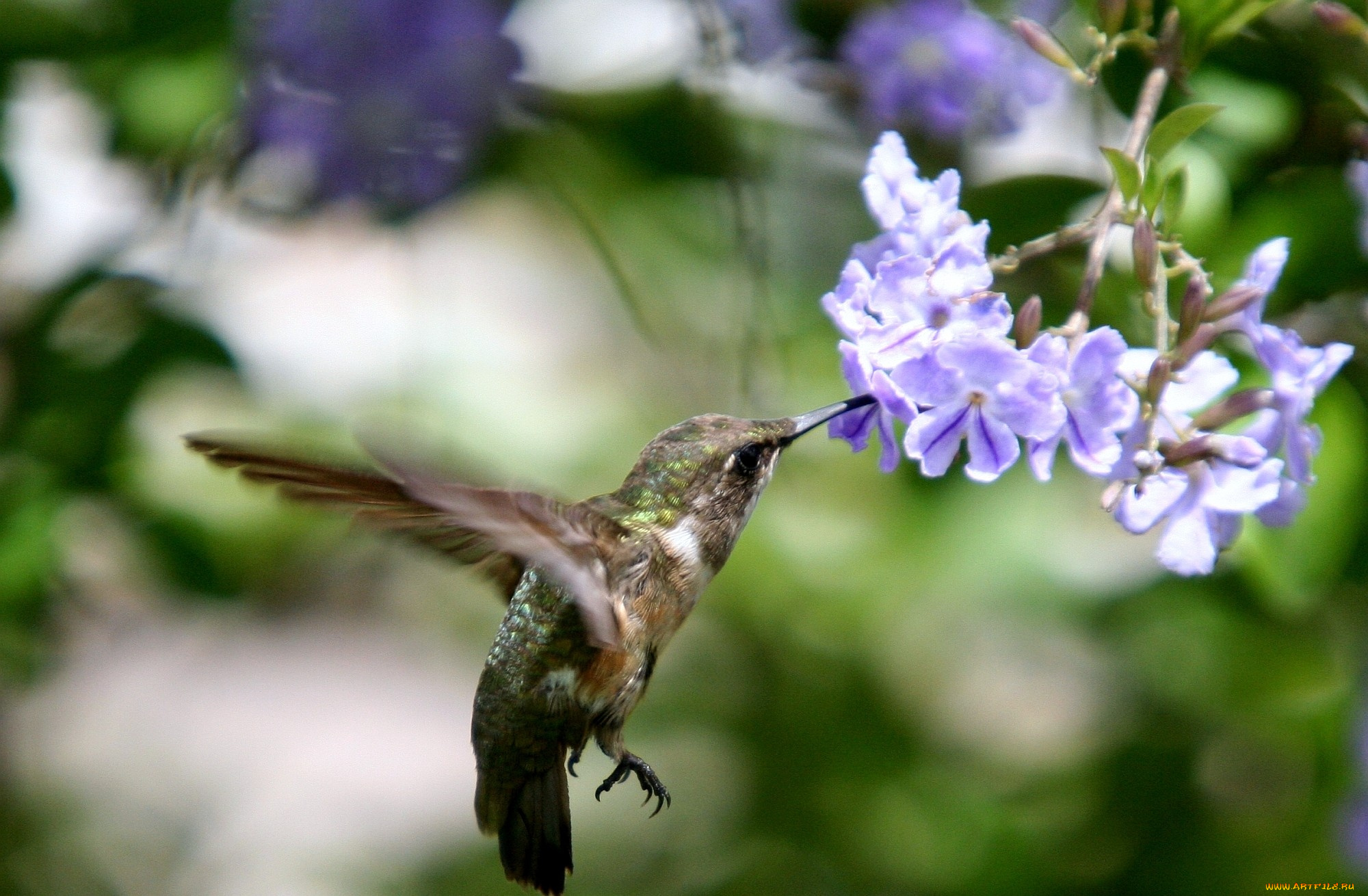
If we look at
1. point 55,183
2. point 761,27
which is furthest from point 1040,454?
point 55,183

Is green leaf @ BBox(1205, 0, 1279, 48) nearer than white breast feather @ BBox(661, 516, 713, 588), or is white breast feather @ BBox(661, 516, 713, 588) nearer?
green leaf @ BBox(1205, 0, 1279, 48)

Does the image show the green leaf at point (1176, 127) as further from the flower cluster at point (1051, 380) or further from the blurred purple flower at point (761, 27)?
the blurred purple flower at point (761, 27)

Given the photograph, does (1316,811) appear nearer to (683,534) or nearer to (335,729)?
(683,534)

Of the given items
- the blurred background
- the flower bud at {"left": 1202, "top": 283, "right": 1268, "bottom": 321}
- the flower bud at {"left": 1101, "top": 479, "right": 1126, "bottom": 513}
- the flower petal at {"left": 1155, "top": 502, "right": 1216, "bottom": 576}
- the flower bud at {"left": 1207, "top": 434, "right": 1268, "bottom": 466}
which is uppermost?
the flower bud at {"left": 1202, "top": 283, "right": 1268, "bottom": 321}

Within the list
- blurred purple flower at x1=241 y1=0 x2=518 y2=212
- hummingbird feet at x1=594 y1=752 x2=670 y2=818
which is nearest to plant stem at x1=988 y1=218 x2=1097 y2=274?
hummingbird feet at x1=594 y1=752 x2=670 y2=818

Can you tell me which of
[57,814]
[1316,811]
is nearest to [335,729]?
[57,814]

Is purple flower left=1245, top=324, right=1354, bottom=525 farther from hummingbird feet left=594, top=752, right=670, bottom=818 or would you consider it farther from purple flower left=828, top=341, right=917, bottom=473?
hummingbird feet left=594, top=752, right=670, bottom=818
